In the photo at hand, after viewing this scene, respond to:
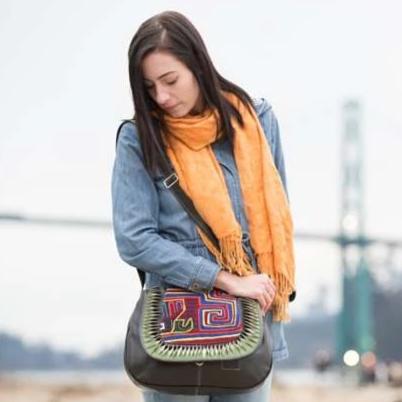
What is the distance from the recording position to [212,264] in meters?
1.47

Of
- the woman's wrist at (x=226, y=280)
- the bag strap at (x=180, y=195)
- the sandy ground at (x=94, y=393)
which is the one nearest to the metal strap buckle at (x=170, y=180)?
the bag strap at (x=180, y=195)

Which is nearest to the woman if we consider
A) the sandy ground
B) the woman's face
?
the woman's face

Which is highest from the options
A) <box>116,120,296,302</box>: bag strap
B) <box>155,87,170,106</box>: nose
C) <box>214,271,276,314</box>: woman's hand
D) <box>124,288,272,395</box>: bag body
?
<box>155,87,170,106</box>: nose

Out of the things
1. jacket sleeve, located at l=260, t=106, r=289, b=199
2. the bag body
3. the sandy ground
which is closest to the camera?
the bag body

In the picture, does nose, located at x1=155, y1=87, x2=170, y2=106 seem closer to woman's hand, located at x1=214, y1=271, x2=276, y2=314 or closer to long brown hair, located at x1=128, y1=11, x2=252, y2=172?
long brown hair, located at x1=128, y1=11, x2=252, y2=172

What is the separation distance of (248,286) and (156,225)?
13cm

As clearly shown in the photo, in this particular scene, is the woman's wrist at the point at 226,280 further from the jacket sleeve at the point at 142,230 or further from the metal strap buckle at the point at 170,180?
the metal strap buckle at the point at 170,180

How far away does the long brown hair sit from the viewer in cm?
145

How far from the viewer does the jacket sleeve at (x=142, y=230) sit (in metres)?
1.46

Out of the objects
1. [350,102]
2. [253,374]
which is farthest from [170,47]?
[350,102]

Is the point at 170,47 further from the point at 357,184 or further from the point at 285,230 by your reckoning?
the point at 357,184

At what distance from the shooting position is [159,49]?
1446 mm

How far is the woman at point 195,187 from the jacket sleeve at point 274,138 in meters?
0.04

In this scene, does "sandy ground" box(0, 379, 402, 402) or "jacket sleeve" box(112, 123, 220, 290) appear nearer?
"jacket sleeve" box(112, 123, 220, 290)
